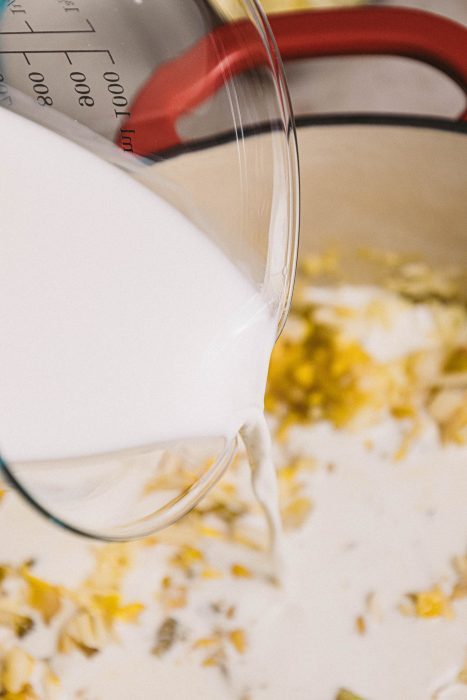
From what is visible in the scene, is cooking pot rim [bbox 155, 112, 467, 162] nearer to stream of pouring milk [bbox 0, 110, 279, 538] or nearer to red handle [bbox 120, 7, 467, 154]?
red handle [bbox 120, 7, 467, 154]

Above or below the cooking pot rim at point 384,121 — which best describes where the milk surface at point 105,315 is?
above

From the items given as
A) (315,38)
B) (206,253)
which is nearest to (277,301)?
(206,253)

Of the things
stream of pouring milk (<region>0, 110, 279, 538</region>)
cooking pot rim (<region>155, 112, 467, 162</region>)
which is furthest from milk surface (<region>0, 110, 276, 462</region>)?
cooking pot rim (<region>155, 112, 467, 162</region>)

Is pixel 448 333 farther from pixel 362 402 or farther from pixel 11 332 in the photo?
pixel 11 332

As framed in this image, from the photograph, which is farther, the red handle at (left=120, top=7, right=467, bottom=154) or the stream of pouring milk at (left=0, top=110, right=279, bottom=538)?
the red handle at (left=120, top=7, right=467, bottom=154)

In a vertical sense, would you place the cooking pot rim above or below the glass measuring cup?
below

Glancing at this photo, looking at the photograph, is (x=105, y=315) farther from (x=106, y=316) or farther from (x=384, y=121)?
(x=384, y=121)

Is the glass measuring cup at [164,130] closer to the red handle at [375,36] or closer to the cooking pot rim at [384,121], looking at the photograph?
the red handle at [375,36]

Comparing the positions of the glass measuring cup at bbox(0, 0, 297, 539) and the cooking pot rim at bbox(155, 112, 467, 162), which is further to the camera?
the cooking pot rim at bbox(155, 112, 467, 162)

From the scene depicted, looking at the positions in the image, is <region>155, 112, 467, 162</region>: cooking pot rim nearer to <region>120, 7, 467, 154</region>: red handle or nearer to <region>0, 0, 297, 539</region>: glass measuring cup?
<region>120, 7, 467, 154</region>: red handle

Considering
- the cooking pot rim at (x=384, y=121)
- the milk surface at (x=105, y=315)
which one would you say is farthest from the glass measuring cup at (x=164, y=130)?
the cooking pot rim at (x=384, y=121)
